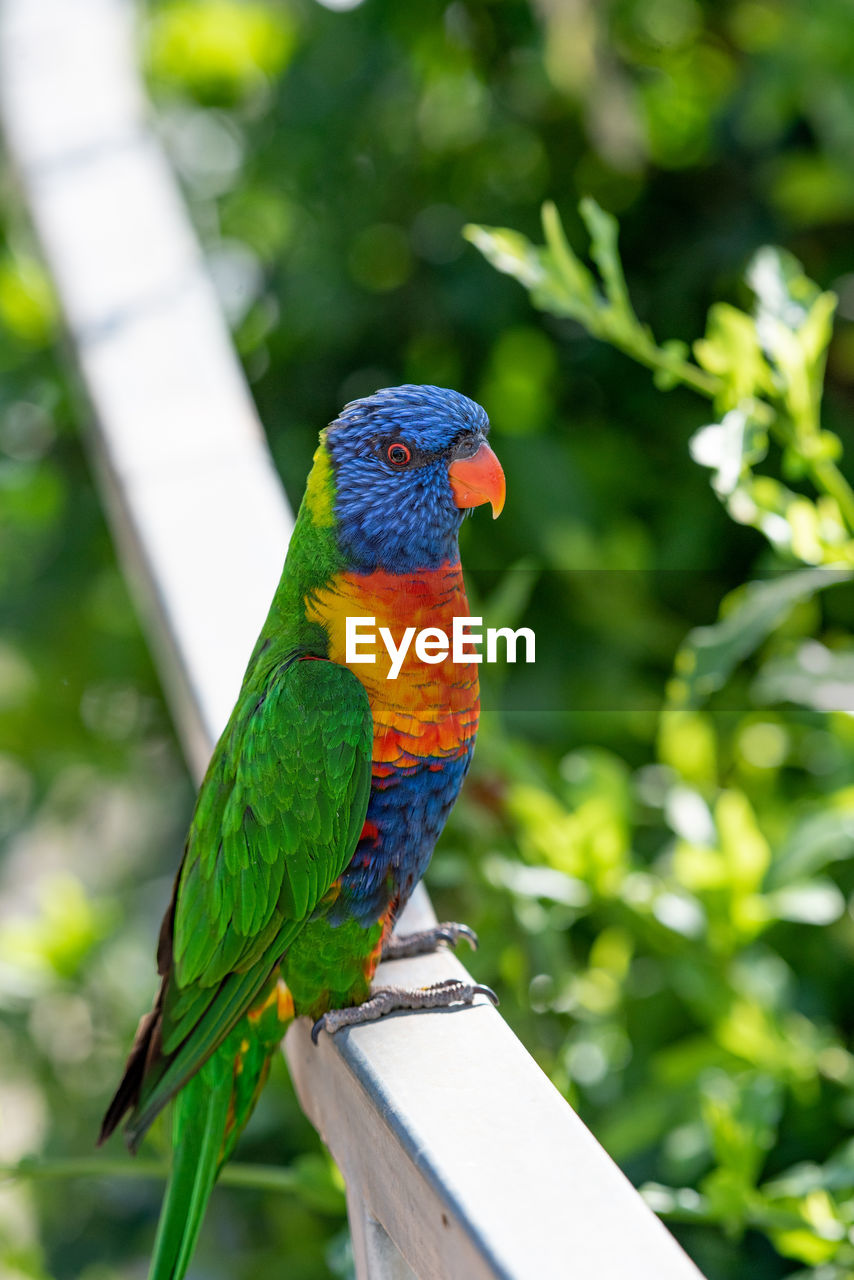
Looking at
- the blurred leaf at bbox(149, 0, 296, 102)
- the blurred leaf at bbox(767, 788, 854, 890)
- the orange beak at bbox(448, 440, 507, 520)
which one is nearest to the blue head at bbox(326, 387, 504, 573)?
the orange beak at bbox(448, 440, 507, 520)

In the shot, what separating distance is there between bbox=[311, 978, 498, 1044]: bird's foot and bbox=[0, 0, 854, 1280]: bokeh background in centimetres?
32

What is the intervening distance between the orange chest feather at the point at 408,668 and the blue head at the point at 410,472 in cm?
1

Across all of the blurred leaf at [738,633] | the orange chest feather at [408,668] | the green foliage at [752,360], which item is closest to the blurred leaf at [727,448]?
the green foliage at [752,360]

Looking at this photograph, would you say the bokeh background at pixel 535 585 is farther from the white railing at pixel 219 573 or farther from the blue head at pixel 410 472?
the blue head at pixel 410 472

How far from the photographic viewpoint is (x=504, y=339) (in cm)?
190

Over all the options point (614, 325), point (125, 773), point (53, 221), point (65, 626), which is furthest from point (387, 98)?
point (614, 325)

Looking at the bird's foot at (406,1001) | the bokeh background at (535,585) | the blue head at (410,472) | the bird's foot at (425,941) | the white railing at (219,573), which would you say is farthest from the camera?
the bokeh background at (535,585)

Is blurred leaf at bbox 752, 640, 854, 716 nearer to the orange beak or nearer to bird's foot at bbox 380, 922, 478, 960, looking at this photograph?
bird's foot at bbox 380, 922, 478, 960

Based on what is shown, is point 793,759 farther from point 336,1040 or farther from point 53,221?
point 53,221

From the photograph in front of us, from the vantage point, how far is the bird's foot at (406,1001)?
31.4 inches

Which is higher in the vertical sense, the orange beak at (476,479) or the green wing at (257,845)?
the orange beak at (476,479)

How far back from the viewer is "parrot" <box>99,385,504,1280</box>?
2.29 ft

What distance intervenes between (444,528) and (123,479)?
2.52ft

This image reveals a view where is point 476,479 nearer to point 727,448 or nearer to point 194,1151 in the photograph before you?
point 727,448
